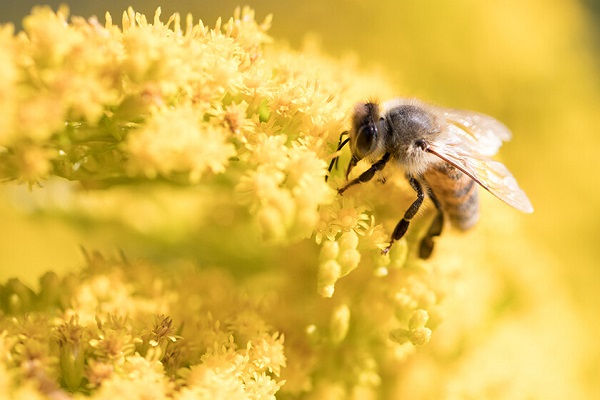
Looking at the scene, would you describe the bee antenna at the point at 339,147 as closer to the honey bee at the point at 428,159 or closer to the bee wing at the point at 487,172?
the honey bee at the point at 428,159

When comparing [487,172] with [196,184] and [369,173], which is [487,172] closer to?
[369,173]

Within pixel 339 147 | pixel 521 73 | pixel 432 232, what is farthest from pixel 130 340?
pixel 521 73

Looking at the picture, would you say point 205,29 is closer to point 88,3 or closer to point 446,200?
point 446,200

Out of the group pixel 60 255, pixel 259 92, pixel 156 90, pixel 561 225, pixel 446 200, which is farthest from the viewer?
pixel 561 225

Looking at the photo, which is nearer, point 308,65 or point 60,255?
point 308,65

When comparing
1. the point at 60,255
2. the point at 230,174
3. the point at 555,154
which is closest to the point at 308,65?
the point at 230,174

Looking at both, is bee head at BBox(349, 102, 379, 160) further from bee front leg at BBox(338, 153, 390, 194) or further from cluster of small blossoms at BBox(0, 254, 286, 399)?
cluster of small blossoms at BBox(0, 254, 286, 399)
